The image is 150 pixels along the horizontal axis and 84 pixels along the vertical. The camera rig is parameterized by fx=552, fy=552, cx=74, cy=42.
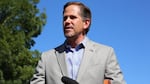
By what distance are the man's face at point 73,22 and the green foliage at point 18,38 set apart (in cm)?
2166

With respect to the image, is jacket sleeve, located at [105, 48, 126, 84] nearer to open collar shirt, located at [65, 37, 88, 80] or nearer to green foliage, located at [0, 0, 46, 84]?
open collar shirt, located at [65, 37, 88, 80]

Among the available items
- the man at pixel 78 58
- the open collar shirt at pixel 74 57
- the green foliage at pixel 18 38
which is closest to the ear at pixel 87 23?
the man at pixel 78 58

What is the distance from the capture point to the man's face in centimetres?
495

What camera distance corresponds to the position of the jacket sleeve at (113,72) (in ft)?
15.9

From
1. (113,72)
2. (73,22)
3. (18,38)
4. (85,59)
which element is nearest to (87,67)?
(85,59)

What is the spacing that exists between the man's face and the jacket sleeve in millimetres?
367

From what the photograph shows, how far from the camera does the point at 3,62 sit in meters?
27.3

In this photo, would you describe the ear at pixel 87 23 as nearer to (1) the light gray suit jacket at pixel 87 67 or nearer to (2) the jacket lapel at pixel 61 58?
(1) the light gray suit jacket at pixel 87 67

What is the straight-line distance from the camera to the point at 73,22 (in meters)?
4.97

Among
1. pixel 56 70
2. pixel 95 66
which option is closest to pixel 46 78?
pixel 56 70

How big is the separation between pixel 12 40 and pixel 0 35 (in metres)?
0.82

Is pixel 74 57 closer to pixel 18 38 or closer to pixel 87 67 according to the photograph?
pixel 87 67

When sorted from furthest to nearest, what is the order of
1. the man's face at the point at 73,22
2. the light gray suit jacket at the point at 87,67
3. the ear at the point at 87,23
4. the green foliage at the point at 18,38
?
1. the green foliage at the point at 18,38
2. the ear at the point at 87,23
3. the man's face at the point at 73,22
4. the light gray suit jacket at the point at 87,67

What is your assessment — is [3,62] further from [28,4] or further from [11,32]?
[28,4]
